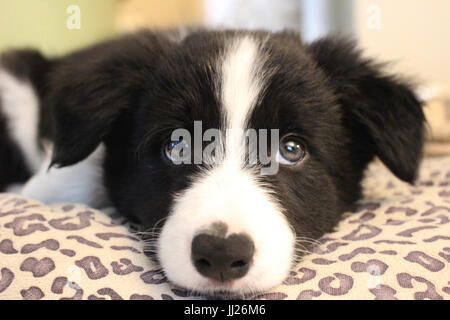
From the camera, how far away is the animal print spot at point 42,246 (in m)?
1.45

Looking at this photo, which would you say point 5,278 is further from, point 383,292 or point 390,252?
point 390,252

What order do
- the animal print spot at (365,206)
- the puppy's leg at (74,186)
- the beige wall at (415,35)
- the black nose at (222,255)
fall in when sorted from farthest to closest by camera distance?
the beige wall at (415,35) < the puppy's leg at (74,186) < the animal print spot at (365,206) < the black nose at (222,255)

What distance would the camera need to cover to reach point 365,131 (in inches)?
77.2

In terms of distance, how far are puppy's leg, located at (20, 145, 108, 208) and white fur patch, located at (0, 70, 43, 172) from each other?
41 centimetres

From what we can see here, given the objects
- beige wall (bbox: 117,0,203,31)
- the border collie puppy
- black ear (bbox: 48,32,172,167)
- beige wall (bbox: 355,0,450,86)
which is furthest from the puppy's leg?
beige wall (bbox: 117,0,203,31)

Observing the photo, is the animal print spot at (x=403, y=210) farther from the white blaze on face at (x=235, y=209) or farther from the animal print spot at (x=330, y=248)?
the white blaze on face at (x=235, y=209)

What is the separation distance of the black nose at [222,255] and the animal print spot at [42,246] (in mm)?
449

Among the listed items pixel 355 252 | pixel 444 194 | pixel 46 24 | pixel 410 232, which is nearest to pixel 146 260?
pixel 355 252

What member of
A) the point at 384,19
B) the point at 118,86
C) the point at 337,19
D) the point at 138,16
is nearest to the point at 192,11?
the point at 138,16

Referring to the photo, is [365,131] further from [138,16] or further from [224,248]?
[138,16]

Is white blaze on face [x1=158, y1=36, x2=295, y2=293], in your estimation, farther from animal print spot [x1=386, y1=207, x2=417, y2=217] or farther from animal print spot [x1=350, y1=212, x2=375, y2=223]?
animal print spot [x1=386, y1=207, x2=417, y2=217]

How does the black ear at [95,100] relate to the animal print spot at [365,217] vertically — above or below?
above

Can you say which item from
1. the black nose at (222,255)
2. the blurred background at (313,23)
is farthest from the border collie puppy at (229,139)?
the blurred background at (313,23)
